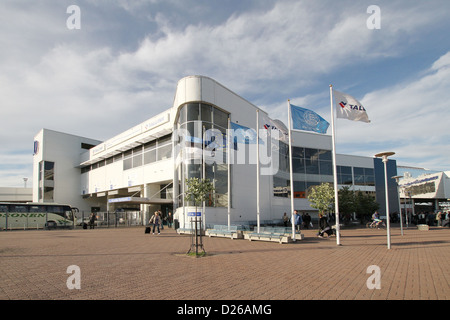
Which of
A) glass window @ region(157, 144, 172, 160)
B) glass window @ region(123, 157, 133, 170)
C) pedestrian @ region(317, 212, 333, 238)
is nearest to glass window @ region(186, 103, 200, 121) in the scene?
glass window @ region(157, 144, 172, 160)

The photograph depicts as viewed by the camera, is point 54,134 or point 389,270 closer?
point 389,270

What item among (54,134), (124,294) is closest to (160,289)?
(124,294)

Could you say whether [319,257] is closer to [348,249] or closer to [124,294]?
Result: [348,249]

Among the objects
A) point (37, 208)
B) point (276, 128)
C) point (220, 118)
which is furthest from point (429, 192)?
point (37, 208)

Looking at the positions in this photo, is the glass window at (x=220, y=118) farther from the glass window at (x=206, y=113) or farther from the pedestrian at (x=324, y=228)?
the pedestrian at (x=324, y=228)

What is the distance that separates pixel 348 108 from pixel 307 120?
85.7 inches

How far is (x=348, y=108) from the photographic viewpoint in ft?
→ 47.4

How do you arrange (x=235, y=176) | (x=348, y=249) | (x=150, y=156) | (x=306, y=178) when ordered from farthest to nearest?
(x=306, y=178) → (x=150, y=156) → (x=235, y=176) → (x=348, y=249)

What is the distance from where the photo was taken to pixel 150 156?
1374 inches

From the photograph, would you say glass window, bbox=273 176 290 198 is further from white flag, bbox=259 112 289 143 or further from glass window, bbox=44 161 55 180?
glass window, bbox=44 161 55 180

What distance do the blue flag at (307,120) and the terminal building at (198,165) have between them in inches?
91.1

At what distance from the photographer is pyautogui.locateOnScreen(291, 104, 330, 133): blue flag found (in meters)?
15.8
